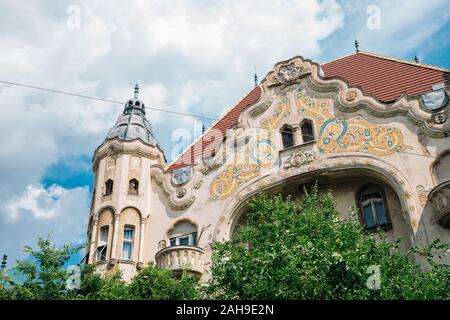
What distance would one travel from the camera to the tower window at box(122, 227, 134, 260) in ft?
57.4

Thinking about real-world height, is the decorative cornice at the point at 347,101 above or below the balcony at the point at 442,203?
above

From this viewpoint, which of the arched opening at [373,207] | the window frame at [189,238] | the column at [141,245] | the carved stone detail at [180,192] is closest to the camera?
the arched opening at [373,207]

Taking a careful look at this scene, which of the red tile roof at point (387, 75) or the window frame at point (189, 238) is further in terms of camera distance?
the red tile roof at point (387, 75)

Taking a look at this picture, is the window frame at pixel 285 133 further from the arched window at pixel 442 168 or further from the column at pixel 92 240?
the column at pixel 92 240

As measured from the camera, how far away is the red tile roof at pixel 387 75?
61.3 ft

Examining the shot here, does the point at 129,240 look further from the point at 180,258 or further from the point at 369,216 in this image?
the point at 369,216

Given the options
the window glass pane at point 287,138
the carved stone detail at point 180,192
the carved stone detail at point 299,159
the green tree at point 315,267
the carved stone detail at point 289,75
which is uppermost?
the carved stone detail at point 289,75

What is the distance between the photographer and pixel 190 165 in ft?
62.8

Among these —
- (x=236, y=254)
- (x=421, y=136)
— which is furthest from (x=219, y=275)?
(x=421, y=136)

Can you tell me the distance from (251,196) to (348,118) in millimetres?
3922

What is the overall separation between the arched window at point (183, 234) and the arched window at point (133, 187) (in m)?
1.99

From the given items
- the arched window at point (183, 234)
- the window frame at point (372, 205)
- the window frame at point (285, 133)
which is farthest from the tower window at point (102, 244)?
the window frame at point (372, 205)

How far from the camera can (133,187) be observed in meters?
19.0

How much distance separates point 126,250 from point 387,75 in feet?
37.5
